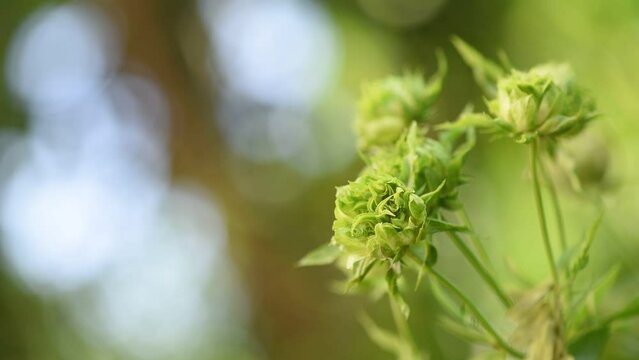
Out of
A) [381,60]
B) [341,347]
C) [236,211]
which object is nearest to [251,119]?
[236,211]

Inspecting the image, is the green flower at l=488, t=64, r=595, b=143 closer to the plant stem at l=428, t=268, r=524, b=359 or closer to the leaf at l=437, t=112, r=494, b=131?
the leaf at l=437, t=112, r=494, b=131

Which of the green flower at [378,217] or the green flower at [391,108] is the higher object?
the green flower at [391,108]

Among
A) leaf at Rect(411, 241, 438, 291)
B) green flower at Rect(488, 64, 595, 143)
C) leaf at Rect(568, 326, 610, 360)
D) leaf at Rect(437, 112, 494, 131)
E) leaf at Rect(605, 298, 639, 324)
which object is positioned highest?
leaf at Rect(437, 112, 494, 131)

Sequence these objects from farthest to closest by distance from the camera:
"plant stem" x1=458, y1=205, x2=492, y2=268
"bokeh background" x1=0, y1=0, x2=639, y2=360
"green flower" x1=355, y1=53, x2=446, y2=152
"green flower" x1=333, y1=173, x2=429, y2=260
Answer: "bokeh background" x1=0, y1=0, x2=639, y2=360 → "green flower" x1=355, y1=53, x2=446, y2=152 → "plant stem" x1=458, y1=205, x2=492, y2=268 → "green flower" x1=333, y1=173, x2=429, y2=260

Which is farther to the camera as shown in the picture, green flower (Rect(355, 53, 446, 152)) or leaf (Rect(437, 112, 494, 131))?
green flower (Rect(355, 53, 446, 152))

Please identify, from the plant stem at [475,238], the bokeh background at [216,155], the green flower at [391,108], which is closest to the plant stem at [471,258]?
the plant stem at [475,238]

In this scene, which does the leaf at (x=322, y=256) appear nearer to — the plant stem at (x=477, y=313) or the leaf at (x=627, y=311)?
the plant stem at (x=477, y=313)

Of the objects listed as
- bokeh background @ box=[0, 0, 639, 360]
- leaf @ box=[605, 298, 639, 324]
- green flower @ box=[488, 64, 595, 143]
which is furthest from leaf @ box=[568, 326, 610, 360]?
bokeh background @ box=[0, 0, 639, 360]
